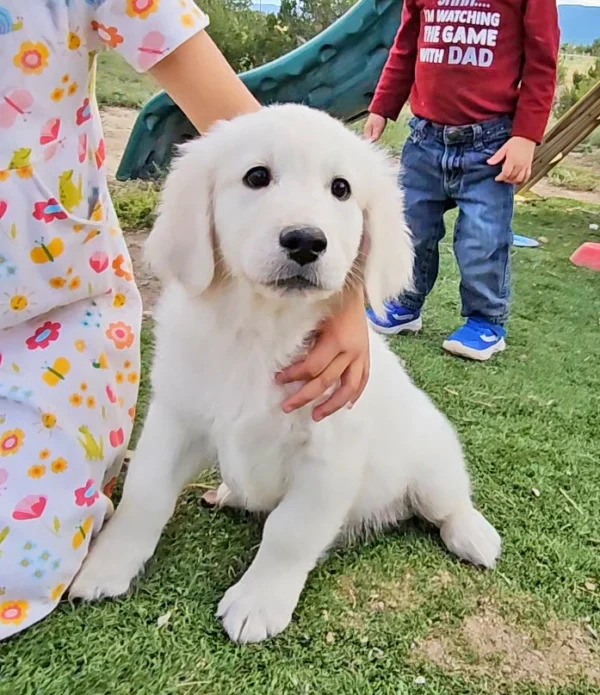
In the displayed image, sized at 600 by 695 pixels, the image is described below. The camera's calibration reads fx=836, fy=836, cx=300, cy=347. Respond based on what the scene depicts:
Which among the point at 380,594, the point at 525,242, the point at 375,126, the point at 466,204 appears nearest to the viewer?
the point at 380,594

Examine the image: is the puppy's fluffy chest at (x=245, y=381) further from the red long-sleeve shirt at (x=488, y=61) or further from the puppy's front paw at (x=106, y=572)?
the red long-sleeve shirt at (x=488, y=61)

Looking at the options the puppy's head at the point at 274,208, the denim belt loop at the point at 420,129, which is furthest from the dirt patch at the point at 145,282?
the puppy's head at the point at 274,208

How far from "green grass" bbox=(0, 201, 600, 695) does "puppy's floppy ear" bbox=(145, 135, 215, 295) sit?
1.26 ft

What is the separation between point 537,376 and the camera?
1989 mm

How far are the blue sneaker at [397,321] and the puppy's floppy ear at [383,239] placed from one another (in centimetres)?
105

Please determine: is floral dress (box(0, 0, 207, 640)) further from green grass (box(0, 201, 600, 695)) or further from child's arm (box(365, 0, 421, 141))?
child's arm (box(365, 0, 421, 141))

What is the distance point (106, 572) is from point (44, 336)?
343mm

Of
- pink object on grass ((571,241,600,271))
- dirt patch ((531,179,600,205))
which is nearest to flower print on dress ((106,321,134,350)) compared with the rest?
pink object on grass ((571,241,600,271))

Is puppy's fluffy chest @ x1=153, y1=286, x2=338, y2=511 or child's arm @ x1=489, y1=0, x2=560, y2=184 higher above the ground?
puppy's fluffy chest @ x1=153, y1=286, x2=338, y2=511

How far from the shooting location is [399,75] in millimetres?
2322

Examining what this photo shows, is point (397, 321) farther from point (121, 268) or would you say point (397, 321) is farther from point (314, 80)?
point (314, 80)

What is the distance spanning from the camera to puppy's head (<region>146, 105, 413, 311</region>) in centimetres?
95

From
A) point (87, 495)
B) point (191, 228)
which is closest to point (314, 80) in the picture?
point (191, 228)

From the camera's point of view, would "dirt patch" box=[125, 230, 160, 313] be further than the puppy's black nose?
Yes
